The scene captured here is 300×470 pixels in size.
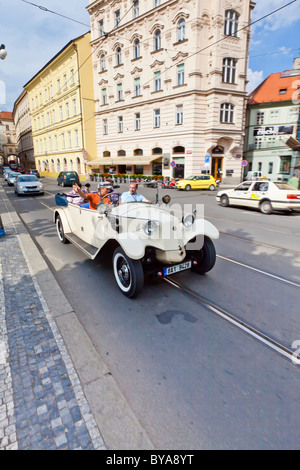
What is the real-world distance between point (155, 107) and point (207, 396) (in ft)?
98.2

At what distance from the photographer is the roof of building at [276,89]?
34.6 meters

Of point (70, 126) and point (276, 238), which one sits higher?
point (70, 126)

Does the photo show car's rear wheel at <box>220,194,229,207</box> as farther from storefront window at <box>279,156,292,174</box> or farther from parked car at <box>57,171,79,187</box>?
storefront window at <box>279,156,292,174</box>

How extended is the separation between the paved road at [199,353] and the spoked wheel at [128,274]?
0.17 m

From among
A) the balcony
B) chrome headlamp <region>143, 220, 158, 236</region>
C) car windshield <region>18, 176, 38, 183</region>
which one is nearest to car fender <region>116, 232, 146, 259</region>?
chrome headlamp <region>143, 220, 158, 236</region>

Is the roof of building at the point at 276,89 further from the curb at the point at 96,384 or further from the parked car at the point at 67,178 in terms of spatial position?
the curb at the point at 96,384

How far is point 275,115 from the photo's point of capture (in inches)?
1371

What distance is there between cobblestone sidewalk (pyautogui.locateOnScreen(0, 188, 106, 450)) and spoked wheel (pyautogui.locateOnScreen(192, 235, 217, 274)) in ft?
8.65

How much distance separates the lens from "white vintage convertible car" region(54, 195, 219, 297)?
3.66 m

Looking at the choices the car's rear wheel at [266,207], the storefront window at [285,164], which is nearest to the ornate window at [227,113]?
the storefront window at [285,164]

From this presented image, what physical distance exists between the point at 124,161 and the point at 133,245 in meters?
28.9

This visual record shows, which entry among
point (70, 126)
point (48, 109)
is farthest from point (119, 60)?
point (48, 109)
